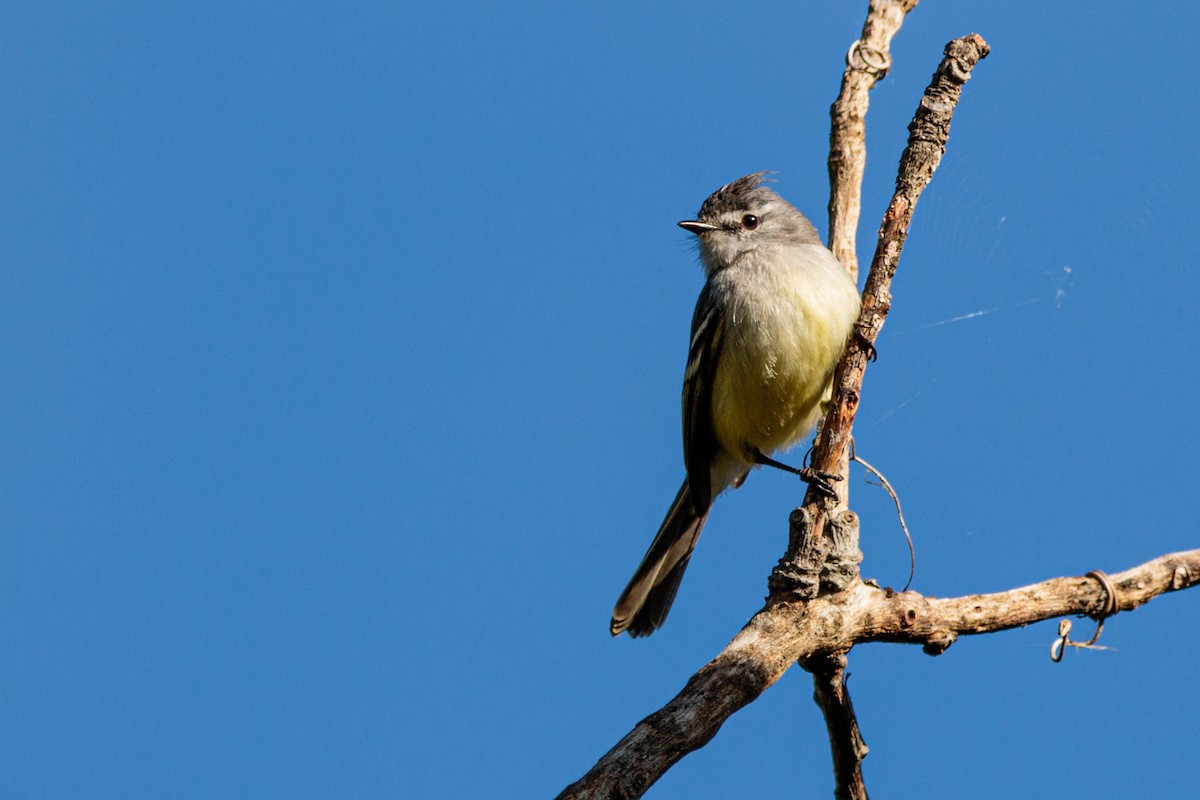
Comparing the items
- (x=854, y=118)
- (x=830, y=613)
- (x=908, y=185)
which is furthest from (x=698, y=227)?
(x=830, y=613)

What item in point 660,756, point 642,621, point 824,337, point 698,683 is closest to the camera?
point 660,756

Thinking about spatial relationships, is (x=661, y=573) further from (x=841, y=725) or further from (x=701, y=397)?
(x=841, y=725)

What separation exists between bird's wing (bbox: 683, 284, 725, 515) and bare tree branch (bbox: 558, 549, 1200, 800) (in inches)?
72.4

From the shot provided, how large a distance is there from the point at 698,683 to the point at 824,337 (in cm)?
211

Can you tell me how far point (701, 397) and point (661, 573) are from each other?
36.9 inches

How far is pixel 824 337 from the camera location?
506 centimetres

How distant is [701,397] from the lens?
5.74 metres

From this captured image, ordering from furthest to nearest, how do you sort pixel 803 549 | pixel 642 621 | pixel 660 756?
pixel 642 621, pixel 803 549, pixel 660 756

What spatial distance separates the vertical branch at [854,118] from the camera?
5.82 metres

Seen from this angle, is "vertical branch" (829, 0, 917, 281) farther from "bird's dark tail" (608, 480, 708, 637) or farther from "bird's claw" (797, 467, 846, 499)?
"bird's claw" (797, 467, 846, 499)

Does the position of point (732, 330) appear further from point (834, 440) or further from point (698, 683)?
point (698, 683)

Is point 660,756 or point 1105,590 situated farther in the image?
point 1105,590

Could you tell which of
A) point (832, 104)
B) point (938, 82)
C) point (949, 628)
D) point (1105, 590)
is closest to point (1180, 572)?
point (1105, 590)

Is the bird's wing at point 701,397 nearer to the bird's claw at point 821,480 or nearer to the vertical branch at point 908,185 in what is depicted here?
the vertical branch at point 908,185
